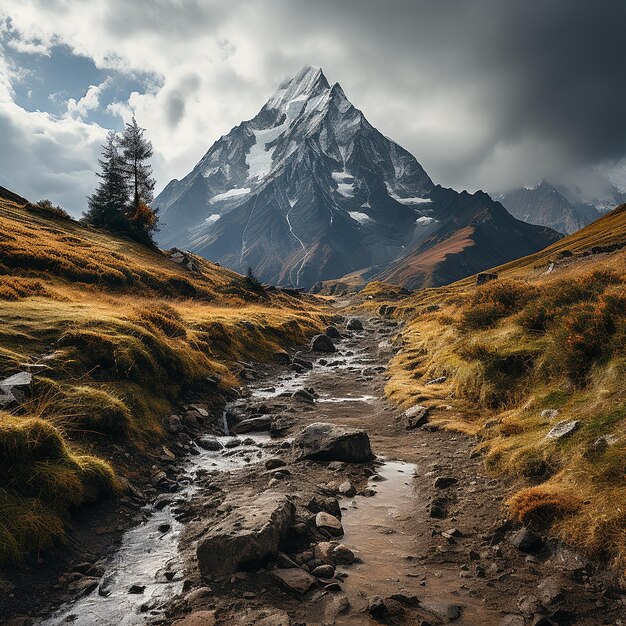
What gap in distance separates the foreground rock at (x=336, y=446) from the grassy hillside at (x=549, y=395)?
145 inches

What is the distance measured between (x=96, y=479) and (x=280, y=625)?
6.01 m

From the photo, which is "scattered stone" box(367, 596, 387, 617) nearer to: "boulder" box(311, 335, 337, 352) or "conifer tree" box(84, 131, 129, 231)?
"boulder" box(311, 335, 337, 352)

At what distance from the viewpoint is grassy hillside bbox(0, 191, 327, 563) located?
859 cm

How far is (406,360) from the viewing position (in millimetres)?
28594

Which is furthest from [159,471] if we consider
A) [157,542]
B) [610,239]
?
[610,239]

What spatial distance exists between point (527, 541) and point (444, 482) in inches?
134

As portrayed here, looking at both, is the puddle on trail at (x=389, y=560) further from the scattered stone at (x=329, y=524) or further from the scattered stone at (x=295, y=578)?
the scattered stone at (x=295, y=578)

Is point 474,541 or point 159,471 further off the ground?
point 159,471

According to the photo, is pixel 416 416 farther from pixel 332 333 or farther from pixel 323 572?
pixel 332 333

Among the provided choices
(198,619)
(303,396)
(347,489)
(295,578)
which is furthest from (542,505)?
(303,396)

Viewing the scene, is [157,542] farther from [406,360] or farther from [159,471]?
[406,360]

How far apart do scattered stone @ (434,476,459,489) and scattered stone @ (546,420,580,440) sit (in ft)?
8.85

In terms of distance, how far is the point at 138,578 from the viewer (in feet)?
26.6

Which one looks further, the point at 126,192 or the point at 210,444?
the point at 126,192
